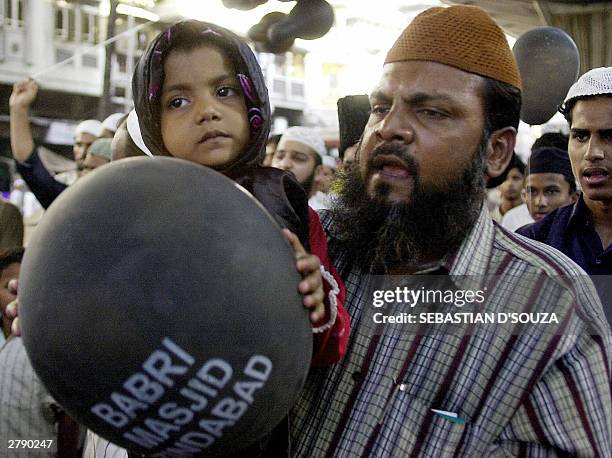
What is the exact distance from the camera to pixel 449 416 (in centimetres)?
166

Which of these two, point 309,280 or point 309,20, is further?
point 309,20

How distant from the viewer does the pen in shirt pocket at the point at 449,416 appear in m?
1.65

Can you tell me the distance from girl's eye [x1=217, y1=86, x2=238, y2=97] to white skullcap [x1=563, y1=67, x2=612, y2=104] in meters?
1.68

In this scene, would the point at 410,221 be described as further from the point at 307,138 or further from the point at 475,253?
the point at 307,138

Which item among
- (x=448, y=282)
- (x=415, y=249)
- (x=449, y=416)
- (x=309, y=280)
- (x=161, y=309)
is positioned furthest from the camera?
(x=415, y=249)

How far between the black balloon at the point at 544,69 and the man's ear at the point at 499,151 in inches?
39.4

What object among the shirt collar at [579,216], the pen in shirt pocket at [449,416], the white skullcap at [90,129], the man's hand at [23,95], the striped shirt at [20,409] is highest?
the man's hand at [23,95]

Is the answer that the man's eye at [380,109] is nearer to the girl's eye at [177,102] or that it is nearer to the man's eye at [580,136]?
the girl's eye at [177,102]

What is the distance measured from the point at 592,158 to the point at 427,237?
4.35 ft

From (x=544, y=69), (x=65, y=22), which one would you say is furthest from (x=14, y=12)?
(x=544, y=69)

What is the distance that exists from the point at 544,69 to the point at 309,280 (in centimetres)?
229

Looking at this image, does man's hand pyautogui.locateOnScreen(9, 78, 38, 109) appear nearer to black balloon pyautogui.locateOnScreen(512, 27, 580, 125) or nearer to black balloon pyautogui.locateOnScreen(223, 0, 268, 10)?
black balloon pyautogui.locateOnScreen(223, 0, 268, 10)

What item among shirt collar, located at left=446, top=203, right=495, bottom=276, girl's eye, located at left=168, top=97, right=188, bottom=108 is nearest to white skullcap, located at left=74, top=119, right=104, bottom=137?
girl's eye, located at left=168, top=97, right=188, bottom=108

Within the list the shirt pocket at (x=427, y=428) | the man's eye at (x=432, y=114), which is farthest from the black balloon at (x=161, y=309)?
the man's eye at (x=432, y=114)
